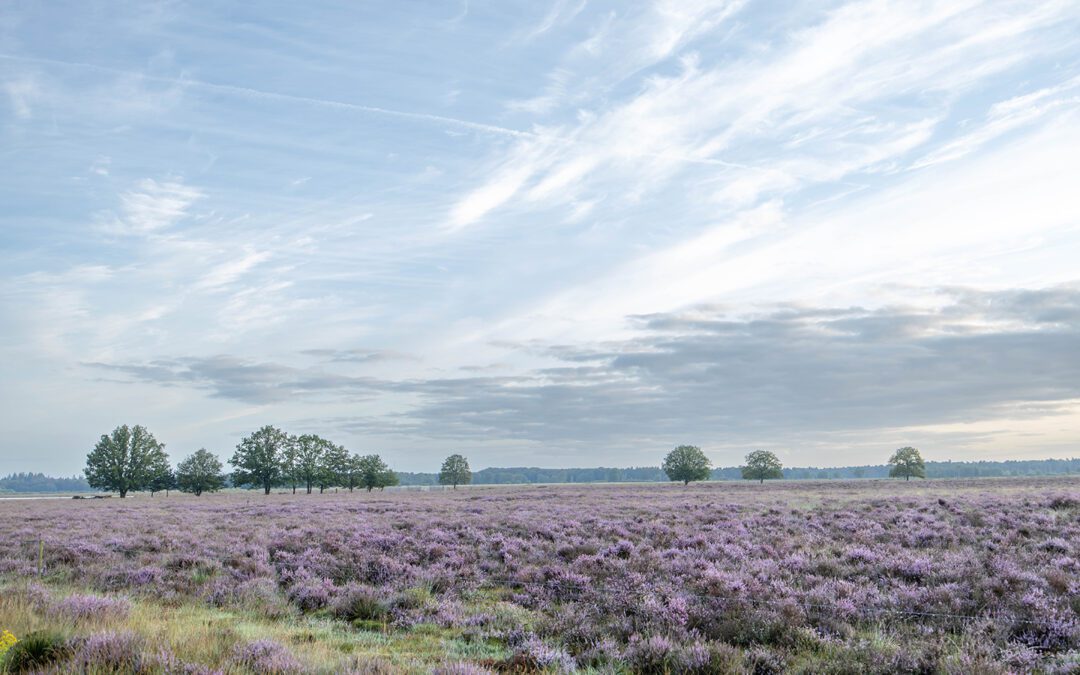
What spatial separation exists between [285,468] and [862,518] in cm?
8895

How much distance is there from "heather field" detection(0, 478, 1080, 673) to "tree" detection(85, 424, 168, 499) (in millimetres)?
75218

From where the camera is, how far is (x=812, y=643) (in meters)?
9.63

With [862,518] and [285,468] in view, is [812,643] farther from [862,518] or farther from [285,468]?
[285,468]

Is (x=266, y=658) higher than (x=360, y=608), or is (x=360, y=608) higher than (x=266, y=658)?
(x=266, y=658)

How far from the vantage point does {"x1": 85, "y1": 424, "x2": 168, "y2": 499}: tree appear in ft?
295

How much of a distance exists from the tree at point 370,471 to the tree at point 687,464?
4762 cm

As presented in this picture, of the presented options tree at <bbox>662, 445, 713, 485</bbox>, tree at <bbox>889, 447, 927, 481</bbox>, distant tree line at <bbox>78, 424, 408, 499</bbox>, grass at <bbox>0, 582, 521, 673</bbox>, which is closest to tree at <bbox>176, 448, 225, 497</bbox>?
distant tree line at <bbox>78, 424, 408, 499</bbox>

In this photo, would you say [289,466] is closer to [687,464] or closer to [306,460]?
[306,460]

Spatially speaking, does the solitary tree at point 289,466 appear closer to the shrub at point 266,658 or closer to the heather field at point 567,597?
the heather field at point 567,597

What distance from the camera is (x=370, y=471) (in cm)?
10650

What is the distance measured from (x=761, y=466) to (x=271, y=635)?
12057 cm

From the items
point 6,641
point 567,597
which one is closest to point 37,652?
point 6,641

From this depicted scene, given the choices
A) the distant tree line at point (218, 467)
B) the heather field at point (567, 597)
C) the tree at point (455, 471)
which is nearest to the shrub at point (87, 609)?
the heather field at point (567, 597)

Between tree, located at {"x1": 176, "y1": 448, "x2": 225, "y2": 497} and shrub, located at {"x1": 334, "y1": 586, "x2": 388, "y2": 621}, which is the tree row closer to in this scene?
tree, located at {"x1": 176, "y1": 448, "x2": 225, "y2": 497}
